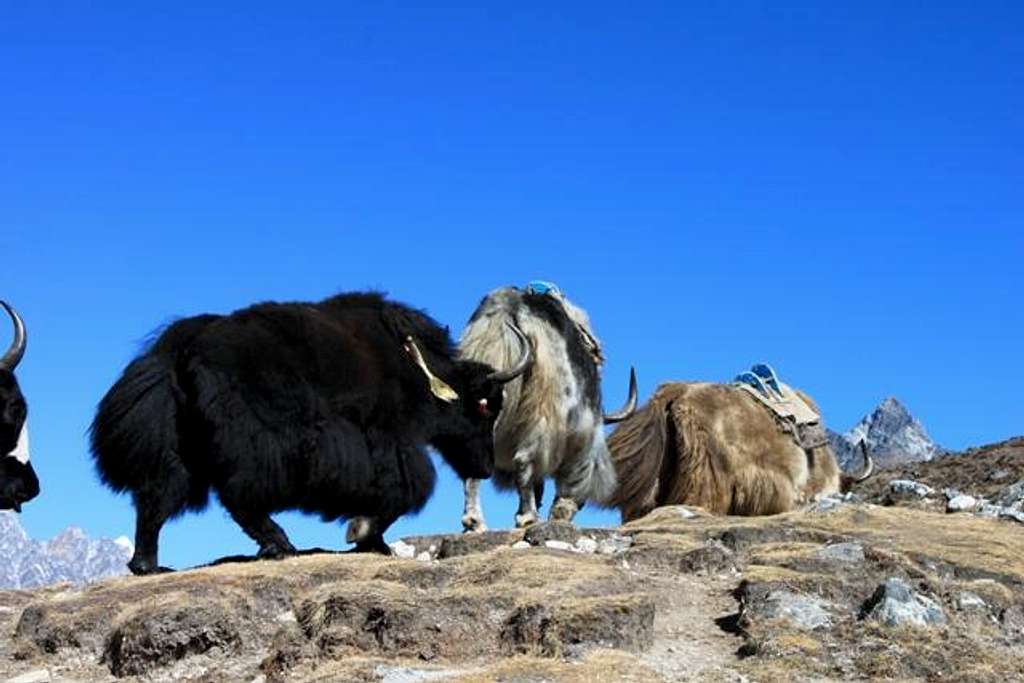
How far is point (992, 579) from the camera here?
29.9ft

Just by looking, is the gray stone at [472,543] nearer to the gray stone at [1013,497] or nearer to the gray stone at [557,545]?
the gray stone at [557,545]

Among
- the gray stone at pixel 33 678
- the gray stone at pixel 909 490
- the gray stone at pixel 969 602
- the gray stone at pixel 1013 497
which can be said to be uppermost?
the gray stone at pixel 909 490

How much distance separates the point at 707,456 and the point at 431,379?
4.03 metres

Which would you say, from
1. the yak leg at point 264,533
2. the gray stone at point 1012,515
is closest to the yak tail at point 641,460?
the gray stone at point 1012,515

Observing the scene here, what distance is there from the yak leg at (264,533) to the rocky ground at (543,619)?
526 millimetres

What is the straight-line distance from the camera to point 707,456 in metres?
14.0

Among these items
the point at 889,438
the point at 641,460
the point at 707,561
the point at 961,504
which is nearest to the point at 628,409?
the point at 641,460

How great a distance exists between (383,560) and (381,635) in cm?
177

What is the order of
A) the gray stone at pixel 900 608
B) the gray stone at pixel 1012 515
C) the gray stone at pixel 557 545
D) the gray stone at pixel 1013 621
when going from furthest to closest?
the gray stone at pixel 1012 515, the gray stone at pixel 557 545, the gray stone at pixel 1013 621, the gray stone at pixel 900 608

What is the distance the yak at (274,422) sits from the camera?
9.09 meters

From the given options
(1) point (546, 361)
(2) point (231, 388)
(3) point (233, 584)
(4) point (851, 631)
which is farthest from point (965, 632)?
(1) point (546, 361)

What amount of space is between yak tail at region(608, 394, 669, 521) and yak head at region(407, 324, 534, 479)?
262 cm

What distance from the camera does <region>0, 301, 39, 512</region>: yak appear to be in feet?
29.8

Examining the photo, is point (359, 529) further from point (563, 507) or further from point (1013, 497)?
point (1013, 497)
